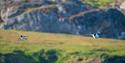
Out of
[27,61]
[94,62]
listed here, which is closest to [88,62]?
[94,62]

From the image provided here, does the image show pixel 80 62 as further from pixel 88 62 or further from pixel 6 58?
pixel 6 58

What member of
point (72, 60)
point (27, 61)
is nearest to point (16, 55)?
point (27, 61)

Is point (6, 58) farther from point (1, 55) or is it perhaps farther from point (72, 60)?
point (72, 60)

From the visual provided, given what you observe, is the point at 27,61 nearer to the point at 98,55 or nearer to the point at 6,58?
the point at 6,58

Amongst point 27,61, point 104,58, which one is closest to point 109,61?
point 104,58

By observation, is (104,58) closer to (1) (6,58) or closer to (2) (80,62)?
(2) (80,62)

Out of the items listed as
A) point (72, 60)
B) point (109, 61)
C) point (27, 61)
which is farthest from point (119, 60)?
A: point (27, 61)
